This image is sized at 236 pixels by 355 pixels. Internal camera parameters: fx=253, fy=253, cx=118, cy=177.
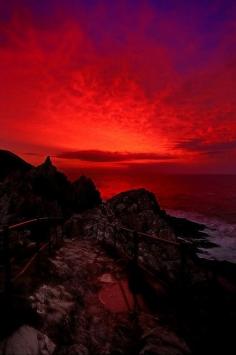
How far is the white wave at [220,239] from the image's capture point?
28188 millimetres

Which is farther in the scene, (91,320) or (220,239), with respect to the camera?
(220,239)

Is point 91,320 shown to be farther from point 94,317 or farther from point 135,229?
point 135,229

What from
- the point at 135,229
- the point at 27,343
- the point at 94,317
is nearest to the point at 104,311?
the point at 94,317

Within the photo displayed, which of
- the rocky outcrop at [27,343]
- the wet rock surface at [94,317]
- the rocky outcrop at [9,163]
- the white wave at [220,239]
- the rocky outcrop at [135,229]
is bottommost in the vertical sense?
the white wave at [220,239]

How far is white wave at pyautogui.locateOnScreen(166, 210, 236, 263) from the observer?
28.2 m

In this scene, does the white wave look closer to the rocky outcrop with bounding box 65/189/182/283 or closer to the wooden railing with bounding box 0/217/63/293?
the rocky outcrop with bounding box 65/189/182/283

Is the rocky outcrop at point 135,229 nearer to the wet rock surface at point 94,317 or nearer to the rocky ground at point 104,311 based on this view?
the rocky ground at point 104,311

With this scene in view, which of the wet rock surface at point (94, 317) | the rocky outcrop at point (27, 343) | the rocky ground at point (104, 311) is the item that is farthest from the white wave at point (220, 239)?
the rocky outcrop at point (27, 343)

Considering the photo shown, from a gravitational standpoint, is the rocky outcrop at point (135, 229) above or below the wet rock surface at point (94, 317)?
below

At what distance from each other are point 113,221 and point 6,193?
26.5ft

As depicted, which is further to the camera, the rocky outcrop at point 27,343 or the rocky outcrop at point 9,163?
the rocky outcrop at point 9,163

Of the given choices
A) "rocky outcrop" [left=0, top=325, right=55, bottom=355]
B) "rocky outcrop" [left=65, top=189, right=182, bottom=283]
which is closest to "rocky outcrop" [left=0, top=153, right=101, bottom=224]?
"rocky outcrop" [left=65, top=189, right=182, bottom=283]

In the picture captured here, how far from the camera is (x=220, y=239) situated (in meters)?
35.7

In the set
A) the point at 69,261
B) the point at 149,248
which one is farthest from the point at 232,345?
the point at 149,248
